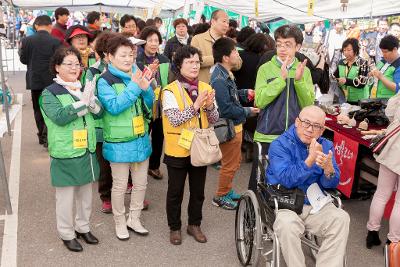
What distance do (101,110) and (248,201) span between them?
4.35ft

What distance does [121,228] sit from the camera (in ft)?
12.0

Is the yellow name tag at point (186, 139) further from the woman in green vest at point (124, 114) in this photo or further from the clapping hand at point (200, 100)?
the woman in green vest at point (124, 114)

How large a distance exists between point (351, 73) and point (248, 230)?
3431 mm

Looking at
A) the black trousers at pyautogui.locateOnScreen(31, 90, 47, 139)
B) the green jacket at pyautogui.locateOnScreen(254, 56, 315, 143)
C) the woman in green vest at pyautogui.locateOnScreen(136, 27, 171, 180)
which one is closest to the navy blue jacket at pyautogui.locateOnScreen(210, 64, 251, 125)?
the green jacket at pyautogui.locateOnScreen(254, 56, 315, 143)

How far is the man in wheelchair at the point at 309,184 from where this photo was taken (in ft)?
8.75

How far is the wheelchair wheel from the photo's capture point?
113 inches


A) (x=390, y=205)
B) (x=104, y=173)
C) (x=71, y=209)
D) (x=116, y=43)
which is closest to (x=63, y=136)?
(x=71, y=209)

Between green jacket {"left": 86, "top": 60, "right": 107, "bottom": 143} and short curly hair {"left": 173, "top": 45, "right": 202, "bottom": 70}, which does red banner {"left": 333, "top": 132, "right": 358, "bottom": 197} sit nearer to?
short curly hair {"left": 173, "top": 45, "right": 202, "bottom": 70}

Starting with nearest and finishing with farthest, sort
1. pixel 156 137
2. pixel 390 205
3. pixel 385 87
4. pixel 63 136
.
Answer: pixel 63 136
pixel 390 205
pixel 156 137
pixel 385 87

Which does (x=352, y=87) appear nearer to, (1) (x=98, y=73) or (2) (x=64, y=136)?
(1) (x=98, y=73)

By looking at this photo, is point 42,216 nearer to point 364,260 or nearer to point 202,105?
point 202,105

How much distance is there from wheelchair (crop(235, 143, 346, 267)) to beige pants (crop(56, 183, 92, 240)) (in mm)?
1231

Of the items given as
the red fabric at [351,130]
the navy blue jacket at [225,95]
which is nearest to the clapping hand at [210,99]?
the navy blue jacket at [225,95]

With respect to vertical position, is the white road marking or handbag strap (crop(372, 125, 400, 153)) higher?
handbag strap (crop(372, 125, 400, 153))
